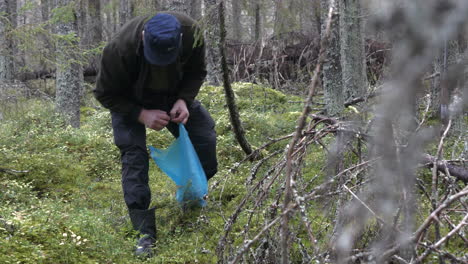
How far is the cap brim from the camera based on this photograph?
3733 mm

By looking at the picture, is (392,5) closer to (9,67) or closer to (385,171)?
(385,171)

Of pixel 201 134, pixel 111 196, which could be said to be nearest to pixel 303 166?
pixel 201 134

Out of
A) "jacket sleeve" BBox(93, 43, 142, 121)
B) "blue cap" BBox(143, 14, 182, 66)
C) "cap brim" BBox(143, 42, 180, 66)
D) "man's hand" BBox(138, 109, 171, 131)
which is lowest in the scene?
"man's hand" BBox(138, 109, 171, 131)

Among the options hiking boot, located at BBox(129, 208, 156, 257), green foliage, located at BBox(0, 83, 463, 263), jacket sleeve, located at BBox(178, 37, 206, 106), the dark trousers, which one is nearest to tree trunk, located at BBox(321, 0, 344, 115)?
green foliage, located at BBox(0, 83, 463, 263)

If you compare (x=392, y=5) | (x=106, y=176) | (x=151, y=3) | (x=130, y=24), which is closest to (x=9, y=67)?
(x=106, y=176)

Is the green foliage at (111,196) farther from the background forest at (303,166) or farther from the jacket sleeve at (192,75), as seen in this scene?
the jacket sleeve at (192,75)

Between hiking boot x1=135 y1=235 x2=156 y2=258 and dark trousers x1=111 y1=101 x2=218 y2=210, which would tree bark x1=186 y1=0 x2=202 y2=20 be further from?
hiking boot x1=135 y1=235 x2=156 y2=258

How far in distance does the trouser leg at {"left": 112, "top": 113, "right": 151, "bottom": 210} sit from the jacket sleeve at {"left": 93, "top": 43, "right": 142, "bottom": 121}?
0.10 m

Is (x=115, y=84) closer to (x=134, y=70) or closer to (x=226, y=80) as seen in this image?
(x=134, y=70)

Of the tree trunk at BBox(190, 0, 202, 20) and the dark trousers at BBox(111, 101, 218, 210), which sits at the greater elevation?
the tree trunk at BBox(190, 0, 202, 20)

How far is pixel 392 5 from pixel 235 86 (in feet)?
28.7

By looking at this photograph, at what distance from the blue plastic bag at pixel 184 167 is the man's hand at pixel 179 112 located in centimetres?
7

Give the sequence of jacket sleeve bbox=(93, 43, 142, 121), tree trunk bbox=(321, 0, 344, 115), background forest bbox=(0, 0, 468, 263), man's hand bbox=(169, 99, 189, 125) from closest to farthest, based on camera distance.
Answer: background forest bbox=(0, 0, 468, 263)
jacket sleeve bbox=(93, 43, 142, 121)
man's hand bbox=(169, 99, 189, 125)
tree trunk bbox=(321, 0, 344, 115)

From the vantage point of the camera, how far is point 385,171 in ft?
3.33
